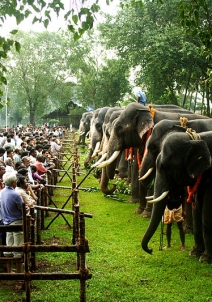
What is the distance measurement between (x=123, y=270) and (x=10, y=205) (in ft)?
6.55

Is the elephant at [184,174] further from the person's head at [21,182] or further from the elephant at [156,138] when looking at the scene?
the person's head at [21,182]

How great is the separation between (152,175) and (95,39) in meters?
40.0

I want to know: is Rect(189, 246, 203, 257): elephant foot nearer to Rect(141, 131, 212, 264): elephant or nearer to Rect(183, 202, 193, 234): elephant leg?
Rect(141, 131, 212, 264): elephant

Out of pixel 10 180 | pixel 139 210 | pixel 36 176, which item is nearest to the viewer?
pixel 10 180

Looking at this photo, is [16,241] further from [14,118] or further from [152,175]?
[14,118]

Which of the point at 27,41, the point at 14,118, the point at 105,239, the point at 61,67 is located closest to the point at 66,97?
the point at 61,67

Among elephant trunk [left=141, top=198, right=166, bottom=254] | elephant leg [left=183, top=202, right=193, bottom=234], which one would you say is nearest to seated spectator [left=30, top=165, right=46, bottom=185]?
elephant leg [left=183, top=202, right=193, bottom=234]

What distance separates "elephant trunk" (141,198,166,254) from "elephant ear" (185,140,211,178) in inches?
23.3

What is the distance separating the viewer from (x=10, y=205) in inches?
244

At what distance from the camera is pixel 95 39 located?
46438 mm

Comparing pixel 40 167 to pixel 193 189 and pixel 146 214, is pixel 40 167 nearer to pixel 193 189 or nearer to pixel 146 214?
pixel 146 214

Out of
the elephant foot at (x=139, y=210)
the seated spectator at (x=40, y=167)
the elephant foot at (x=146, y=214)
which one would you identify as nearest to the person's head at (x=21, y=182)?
the seated spectator at (x=40, y=167)

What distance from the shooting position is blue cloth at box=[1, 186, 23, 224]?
20.2ft

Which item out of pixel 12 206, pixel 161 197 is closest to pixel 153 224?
pixel 161 197
